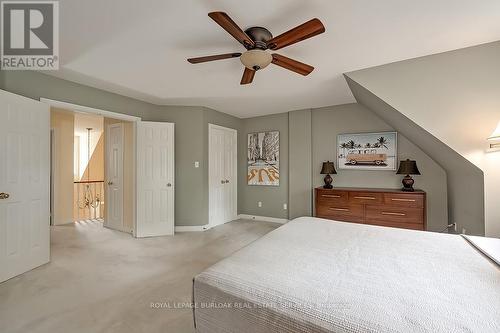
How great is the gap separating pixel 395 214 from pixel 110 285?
3.80 m

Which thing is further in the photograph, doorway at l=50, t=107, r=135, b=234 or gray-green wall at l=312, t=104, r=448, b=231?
doorway at l=50, t=107, r=135, b=234

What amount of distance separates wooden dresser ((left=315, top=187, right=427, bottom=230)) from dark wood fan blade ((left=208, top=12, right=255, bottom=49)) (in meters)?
2.86

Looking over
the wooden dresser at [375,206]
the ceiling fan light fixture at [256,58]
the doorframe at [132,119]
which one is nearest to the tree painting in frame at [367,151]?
the wooden dresser at [375,206]

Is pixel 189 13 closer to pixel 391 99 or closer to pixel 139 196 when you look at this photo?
pixel 391 99

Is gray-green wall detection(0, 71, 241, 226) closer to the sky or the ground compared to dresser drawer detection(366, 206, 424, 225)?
closer to the sky

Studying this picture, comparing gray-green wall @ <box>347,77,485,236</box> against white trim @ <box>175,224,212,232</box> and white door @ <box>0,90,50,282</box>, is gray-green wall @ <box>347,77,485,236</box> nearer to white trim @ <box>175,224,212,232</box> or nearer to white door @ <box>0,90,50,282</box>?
white trim @ <box>175,224,212,232</box>

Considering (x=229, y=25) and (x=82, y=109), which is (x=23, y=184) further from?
(x=229, y=25)

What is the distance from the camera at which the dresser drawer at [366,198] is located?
346 cm

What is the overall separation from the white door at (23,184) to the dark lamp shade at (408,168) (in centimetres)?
494

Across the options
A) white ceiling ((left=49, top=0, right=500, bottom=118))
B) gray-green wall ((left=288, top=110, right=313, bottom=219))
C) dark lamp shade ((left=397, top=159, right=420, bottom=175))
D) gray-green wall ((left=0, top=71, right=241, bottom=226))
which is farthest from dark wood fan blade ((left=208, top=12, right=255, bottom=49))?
dark lamp shade ((left=397, top=159, right=420, bottom=175))

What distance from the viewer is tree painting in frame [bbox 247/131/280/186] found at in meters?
4.91

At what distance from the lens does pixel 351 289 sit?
1.02 meters

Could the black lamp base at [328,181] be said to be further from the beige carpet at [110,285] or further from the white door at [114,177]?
the white door at [114,177]

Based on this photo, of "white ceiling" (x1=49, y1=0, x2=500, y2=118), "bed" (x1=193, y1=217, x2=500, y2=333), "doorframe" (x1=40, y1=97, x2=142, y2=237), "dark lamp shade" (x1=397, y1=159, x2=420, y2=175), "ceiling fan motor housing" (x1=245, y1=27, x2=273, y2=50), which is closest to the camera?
"bed" (x1=193, y1=217, x2=500, y2=333)
